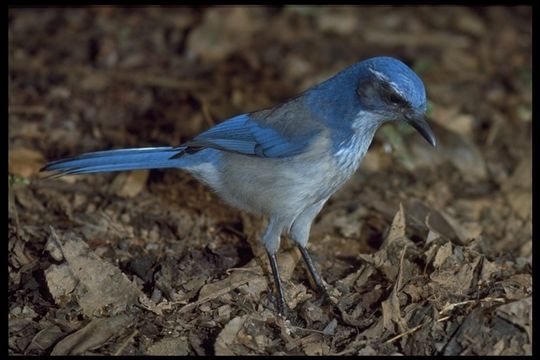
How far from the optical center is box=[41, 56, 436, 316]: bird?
527 centimetres

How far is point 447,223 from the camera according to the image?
6.46m

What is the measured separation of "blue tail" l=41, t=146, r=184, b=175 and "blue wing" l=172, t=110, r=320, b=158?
105mm

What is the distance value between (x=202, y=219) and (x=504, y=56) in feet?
14.8

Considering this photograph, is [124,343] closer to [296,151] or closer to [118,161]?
[118,161]

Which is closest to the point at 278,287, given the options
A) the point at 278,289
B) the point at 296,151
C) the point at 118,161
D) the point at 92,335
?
the point at 278,289

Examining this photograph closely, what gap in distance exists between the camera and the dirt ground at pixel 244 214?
493 cm

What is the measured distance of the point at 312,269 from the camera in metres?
5.66

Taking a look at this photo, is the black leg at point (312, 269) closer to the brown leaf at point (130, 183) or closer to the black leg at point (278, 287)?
the black leg at point (278, 287)

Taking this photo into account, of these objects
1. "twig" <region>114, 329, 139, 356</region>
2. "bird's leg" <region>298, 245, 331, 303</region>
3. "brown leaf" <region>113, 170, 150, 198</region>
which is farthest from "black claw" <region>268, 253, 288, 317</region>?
"brown leaf" <region>113, 170, 150, 198</region>

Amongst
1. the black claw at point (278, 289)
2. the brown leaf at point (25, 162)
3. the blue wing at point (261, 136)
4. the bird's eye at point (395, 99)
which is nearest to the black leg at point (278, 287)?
the black claw at point (278, 289)

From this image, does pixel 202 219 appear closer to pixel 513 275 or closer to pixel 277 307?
pixel 277 307

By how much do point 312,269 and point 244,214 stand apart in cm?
111
